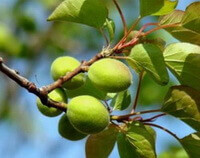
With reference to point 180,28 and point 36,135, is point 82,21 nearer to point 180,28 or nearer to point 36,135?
point 180,28

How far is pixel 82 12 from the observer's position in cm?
172

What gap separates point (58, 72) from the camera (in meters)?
1.71

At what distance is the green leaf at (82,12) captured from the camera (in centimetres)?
169

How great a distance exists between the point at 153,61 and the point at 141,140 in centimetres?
26

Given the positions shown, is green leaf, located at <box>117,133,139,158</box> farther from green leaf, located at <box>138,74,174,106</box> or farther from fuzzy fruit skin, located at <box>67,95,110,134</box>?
green leaf, located at <box>138,74,174,106</box>

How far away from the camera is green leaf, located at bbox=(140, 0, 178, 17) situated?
1.67 meters

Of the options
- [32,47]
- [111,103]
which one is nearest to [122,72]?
[111,103]

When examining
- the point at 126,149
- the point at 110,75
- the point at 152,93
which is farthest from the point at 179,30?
the point at 152,93

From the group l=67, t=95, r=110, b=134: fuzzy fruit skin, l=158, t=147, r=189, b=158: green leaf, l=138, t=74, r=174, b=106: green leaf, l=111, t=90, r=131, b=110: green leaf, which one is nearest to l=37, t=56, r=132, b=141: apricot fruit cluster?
l=67, t=95, r=110, b=134: fuzzy fruit skin

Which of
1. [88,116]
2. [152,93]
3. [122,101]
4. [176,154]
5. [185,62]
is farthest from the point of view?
[152,93]

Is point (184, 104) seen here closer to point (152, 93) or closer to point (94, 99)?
point (94, 99)

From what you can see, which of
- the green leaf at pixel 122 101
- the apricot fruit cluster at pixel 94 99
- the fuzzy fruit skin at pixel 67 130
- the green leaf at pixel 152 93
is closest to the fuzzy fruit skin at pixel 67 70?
the apricot fruit cluster at pixel 94 99

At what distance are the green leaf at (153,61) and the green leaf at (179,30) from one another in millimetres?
164

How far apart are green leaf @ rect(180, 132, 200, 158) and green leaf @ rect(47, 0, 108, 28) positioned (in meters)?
0.50
